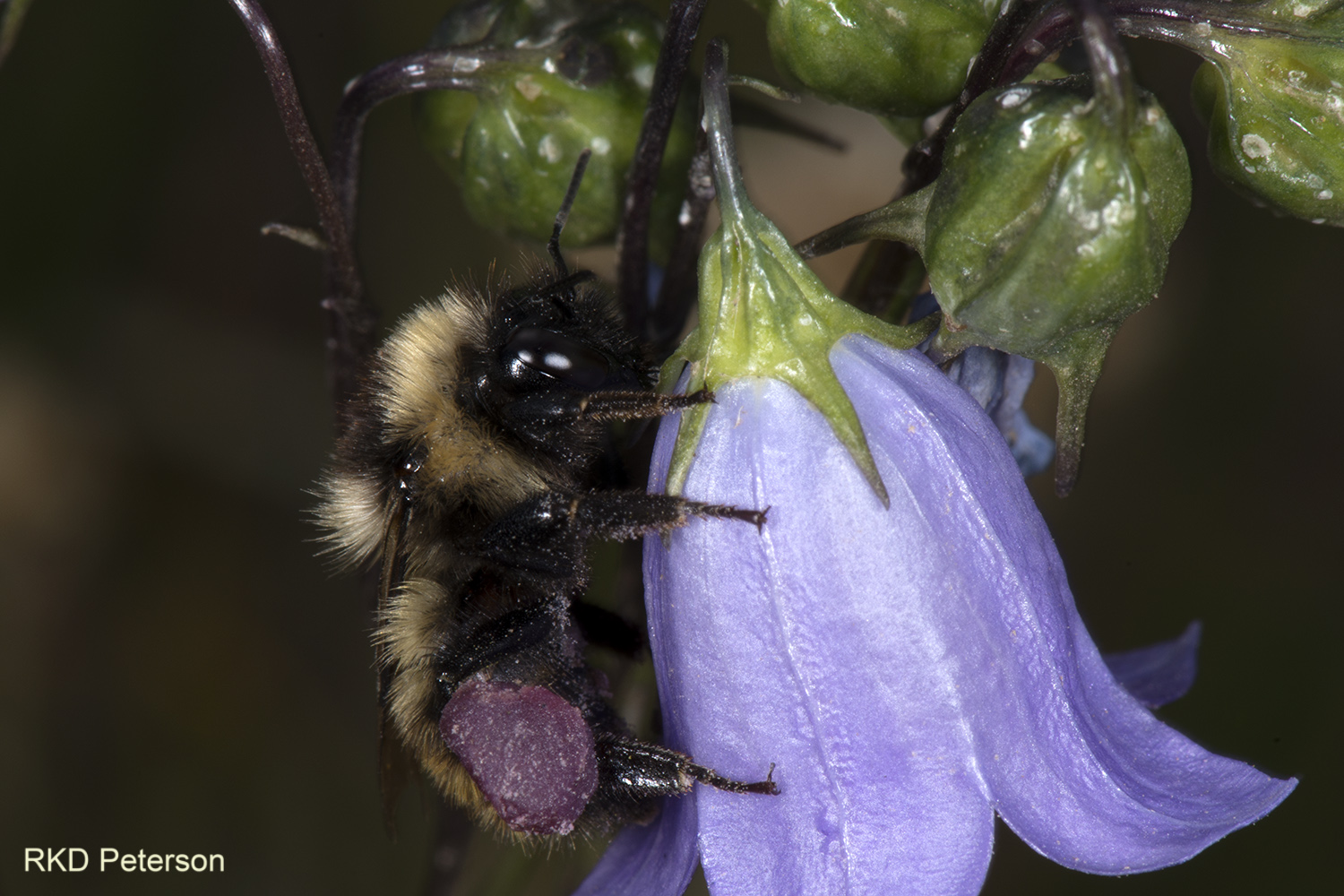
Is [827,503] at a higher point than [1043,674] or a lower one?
higher

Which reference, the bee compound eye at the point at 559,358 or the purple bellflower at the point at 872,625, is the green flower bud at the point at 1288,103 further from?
Answer: the bee compound eye at the point at 559,358

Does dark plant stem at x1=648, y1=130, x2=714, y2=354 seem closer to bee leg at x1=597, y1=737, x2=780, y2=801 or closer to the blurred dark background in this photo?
bee leg at x1=597, y1=737, x2=780, y2=801

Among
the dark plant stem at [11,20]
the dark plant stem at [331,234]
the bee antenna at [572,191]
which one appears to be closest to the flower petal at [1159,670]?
the bee antenna at [572,191]

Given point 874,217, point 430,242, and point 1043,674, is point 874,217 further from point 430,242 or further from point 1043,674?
point 430,242

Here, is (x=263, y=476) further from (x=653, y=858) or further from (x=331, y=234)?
(x=653, y=858)

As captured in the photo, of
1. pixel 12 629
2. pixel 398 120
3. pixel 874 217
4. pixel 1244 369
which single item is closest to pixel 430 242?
pixel 398 120

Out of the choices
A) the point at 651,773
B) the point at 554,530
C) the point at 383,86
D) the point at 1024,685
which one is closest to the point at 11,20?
the point at 383,86

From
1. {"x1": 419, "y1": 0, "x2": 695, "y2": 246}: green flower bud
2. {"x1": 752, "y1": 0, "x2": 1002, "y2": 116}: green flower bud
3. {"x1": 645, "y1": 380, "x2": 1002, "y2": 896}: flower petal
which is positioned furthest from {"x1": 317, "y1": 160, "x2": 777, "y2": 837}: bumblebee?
{"x1": 752, "y1": 0, "x2": 1002, "y2": 116}: green flower bud
